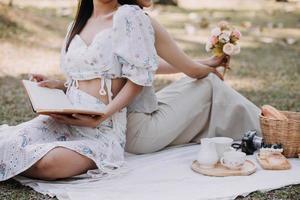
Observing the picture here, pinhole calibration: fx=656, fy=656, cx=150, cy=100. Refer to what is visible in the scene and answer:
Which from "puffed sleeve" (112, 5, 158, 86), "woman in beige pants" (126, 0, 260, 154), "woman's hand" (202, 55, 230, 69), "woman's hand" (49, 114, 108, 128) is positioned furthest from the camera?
"woman's hand" (202, 55, 230, 69)

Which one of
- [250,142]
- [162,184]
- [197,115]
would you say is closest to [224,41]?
[197,115]

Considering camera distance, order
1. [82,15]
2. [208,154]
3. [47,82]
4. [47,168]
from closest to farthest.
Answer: [47,168] → [208,154] → [47,82] → [82,15]

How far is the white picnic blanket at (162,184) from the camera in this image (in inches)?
125

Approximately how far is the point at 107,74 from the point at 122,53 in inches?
5.9

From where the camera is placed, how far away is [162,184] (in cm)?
334

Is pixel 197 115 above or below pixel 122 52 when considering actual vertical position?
below

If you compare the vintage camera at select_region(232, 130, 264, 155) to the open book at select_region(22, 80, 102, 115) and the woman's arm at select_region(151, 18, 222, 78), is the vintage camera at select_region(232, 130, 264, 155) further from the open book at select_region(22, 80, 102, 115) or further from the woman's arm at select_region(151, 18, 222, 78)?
the open book at select_region(22, 80, 102, 115)

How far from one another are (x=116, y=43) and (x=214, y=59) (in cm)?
83

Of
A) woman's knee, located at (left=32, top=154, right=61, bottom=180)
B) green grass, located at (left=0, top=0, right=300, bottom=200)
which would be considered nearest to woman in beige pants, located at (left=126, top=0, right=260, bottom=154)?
woman's knee, located at (left=32, top=154, right=61, bottom=180)

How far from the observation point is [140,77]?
11.5 ft

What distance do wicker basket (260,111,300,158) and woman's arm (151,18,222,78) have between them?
18.8 inches

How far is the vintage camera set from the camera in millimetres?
3836

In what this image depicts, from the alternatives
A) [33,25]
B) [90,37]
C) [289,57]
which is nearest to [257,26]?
[289,57]

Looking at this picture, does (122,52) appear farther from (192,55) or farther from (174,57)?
(192,55)
